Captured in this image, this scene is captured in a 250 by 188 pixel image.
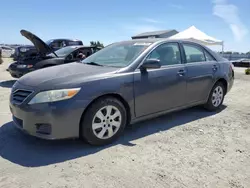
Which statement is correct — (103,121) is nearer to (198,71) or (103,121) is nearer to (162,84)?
(162,84)

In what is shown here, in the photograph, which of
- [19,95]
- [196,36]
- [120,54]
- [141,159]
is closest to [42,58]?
[120,54]

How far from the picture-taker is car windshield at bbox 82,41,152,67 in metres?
4.02

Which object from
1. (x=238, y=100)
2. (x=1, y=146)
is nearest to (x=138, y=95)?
(x=1, y=146)

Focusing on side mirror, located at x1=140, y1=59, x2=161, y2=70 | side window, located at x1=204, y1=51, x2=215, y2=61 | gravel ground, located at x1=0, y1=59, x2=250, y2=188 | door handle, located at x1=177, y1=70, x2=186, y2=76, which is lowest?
gravel ground, located at x1=0, y1=59, x2=250, y2=188

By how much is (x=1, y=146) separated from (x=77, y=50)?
6.03 m

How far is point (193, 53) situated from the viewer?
4.90 metres

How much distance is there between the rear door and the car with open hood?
16.0 feet

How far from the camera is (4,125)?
14.3ft

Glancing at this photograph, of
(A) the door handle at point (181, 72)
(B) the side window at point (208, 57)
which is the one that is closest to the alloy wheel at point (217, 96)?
(B) the side window at point (208, 57)

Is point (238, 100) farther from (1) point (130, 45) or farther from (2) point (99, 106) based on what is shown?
(2) point (99, 106)

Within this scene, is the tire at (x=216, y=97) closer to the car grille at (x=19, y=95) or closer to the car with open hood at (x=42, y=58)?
the car grille at (x=19, y=95)

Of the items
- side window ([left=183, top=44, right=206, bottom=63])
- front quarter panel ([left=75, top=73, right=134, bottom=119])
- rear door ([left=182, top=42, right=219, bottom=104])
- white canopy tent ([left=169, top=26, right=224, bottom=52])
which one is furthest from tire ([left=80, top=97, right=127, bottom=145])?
white canopy tent ([left=169, top=26, right=224, bottom=52])

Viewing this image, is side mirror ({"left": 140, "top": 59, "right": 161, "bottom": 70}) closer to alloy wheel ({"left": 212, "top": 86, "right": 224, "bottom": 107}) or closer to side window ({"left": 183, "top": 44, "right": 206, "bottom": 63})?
side window ({"left": 183, "top": 44, "right": 206, "bottom": 63})

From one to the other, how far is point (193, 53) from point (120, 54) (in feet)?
5.03
